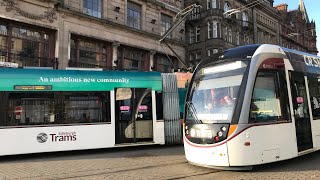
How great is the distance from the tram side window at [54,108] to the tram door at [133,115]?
45 cm

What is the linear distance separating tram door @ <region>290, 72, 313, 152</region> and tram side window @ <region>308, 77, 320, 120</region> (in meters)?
0.42

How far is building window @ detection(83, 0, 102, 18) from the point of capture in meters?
23.1

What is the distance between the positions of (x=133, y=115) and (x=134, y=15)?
16.2m

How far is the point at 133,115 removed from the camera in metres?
12.3

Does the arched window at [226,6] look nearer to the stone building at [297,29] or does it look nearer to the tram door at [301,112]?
the stone building at [297,29]

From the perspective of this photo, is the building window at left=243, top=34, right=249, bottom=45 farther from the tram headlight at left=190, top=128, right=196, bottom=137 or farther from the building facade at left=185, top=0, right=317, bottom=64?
the tram headlight at left=190, top=128, right=196, bottom=137

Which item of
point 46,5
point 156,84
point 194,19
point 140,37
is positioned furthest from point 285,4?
point 156,84

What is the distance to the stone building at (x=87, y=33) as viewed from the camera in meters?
19.3

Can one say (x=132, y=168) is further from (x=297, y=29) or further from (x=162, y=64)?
(x=297, y=29)

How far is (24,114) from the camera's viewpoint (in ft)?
35.9

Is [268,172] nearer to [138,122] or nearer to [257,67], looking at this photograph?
[257,67]

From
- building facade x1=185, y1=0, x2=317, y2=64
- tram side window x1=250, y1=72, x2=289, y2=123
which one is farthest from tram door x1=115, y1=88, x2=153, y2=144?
building facade x1=185, y1=0, x2=317, y2=64

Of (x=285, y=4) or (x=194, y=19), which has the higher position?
(x=285, y=4)

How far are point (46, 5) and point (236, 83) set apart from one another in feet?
53.1
